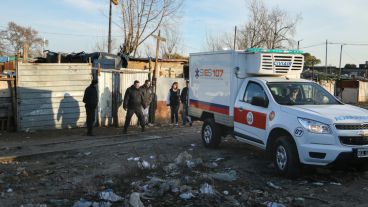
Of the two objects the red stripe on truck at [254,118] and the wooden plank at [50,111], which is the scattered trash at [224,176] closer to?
the red stripe on truck at [254,118]

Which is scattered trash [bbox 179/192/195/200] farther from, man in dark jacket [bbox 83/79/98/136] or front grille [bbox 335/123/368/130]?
man in dark jacket [bbox 83/79/98/136]

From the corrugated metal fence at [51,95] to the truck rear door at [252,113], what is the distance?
7.08 meters

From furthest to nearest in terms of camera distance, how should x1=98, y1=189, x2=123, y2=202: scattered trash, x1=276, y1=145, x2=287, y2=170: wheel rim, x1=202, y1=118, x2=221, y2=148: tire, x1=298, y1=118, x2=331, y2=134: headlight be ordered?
x1=202, y1=118, x2=221, y2=148: tire
x1=276, y1=145, x2=287, y2=170: wheel rim
x1=298, y1=118, x2=331, y2=134: headlight
x1=98, y1=189, x2=123, y2=202: scattered trash

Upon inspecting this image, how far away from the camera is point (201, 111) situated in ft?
37.1

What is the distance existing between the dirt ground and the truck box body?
3.52 feet

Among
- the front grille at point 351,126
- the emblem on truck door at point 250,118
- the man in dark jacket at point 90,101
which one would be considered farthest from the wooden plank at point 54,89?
the front grille at point 351,126

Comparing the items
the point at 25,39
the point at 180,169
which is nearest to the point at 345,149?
the point at 180,169

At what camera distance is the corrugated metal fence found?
1377 centimetres

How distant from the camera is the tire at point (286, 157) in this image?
25.0 feet

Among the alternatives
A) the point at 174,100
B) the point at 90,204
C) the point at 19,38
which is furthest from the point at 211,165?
the point at 19,38

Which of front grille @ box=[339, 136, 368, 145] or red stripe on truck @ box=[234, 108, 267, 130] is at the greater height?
red stripe on truck @ box=[234, 108, 267, 130]

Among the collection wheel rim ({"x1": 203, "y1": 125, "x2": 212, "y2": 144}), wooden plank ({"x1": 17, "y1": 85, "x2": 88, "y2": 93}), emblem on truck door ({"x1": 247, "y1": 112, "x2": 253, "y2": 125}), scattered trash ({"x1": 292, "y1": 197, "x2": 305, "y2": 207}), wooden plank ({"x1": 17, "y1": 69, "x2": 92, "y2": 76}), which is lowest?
scattered trash ({"x1": 292, "y1": 197, "x2": 305, "y2": 207})

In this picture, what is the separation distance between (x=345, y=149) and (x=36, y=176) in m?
5.26

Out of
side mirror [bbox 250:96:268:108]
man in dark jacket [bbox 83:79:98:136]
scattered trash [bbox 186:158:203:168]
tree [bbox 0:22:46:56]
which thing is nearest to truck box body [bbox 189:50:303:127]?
side mirror [bbox 250:96:268:108]
